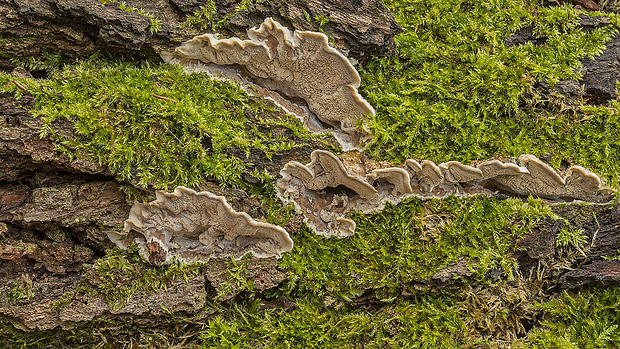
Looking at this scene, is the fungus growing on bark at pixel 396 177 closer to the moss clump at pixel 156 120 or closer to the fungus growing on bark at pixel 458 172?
the fungus growing on bark at pixel 458 172

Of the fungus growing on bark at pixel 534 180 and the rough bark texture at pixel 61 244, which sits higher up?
the fungus growing on bark at pixel 534 180

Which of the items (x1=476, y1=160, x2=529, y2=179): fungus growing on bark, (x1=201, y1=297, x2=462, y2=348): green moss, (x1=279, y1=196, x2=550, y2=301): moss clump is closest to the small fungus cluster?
(x1=476, y1=160, x2=529, y2=179): fungus growing on bark

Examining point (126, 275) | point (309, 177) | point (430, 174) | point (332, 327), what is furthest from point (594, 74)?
point (126, 275)

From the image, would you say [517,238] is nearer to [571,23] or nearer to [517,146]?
[517,146]

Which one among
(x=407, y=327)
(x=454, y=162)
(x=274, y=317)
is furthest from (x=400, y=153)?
(x=274, y=317)

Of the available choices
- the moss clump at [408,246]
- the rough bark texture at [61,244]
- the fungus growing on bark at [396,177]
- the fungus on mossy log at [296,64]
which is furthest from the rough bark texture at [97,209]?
the fungus growing on bark at [396,177]

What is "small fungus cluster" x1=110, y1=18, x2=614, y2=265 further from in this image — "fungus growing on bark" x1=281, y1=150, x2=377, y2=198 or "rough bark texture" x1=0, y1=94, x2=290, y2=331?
"rough bark texture" x1=0, y1=94, x2=290, y2=331
